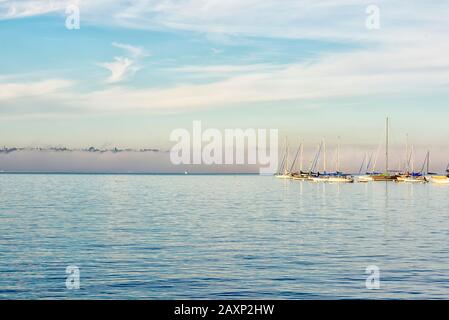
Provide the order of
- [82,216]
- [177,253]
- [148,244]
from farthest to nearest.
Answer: [82,216] → [148,244] → [177,253]

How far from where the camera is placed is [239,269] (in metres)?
33.5

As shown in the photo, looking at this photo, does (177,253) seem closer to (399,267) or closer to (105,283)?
(105,283)

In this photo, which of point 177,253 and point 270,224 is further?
point 270,224

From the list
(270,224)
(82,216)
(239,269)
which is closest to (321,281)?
(239,269)

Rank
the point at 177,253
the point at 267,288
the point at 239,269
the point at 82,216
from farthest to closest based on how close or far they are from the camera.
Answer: the point at 82,216
the point at 177,253
the point at 239,269
the point at 267,288

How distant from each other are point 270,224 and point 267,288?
36.3 meters

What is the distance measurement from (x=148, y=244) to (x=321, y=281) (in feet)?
61.3
